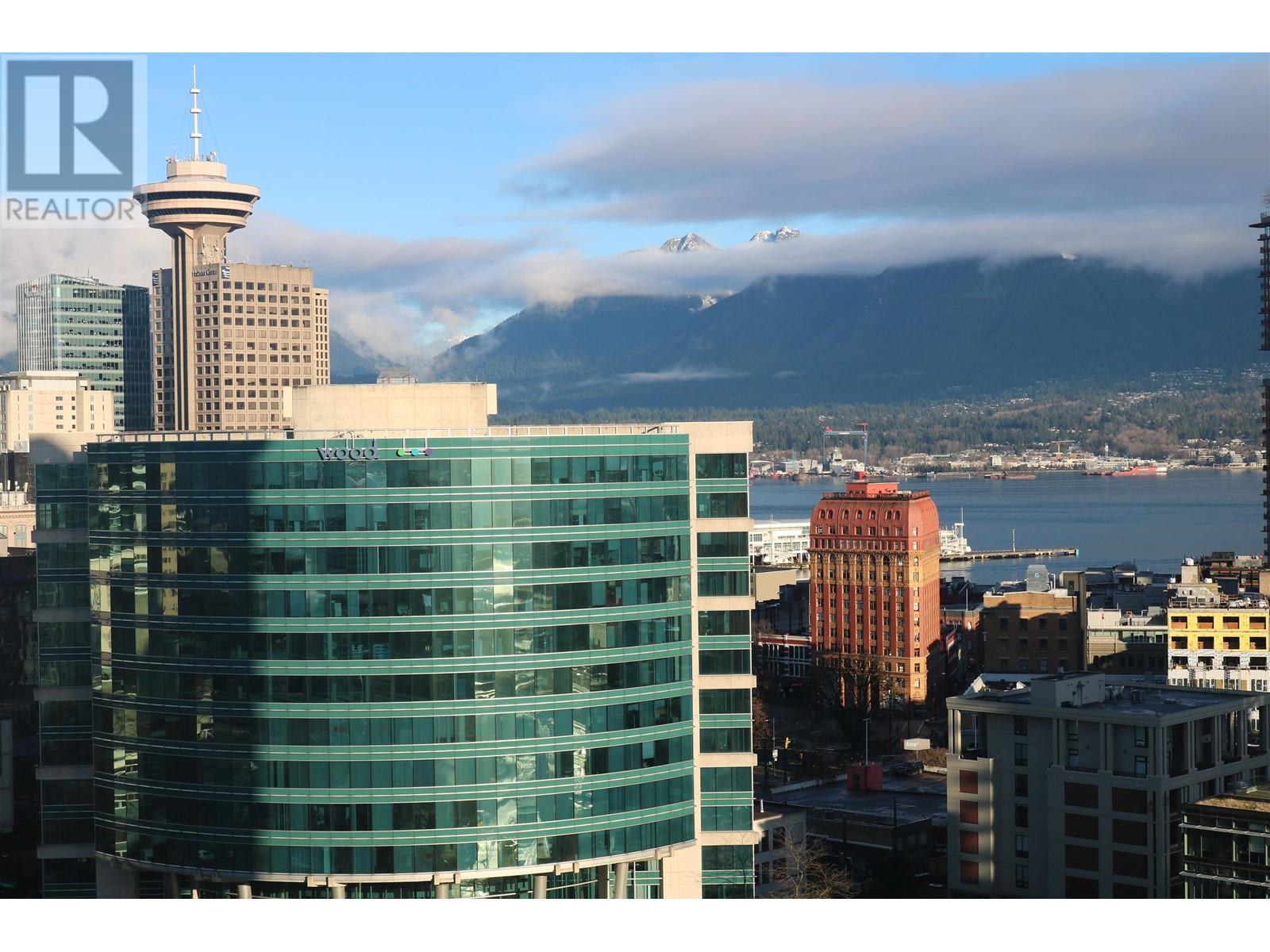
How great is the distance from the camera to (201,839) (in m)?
24.7

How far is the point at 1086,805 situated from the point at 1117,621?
32710mm

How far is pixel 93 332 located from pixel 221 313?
2419cm

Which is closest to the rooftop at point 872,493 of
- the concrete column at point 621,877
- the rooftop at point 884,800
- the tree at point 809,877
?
the rooftop at point 884,800

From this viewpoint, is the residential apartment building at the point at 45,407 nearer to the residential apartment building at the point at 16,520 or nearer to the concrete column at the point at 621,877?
the residential apartment building at the point at 16,520

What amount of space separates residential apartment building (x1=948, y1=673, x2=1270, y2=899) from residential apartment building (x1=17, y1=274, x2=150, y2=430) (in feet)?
384

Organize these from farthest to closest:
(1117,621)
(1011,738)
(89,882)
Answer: (1117,621) → (1011,738) → (89,882)

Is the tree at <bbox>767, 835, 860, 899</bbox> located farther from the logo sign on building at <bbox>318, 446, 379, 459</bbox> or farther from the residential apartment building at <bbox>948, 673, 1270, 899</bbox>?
the logo sign on building at <bbox>318, 446, 379, 459</bbox>

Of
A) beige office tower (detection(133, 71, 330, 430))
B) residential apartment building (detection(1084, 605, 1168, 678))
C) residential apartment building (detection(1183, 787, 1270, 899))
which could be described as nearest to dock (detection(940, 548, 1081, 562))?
beige office tower (detection(133, 71, 330, 430))

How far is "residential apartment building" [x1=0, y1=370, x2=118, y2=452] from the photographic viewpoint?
11631 cm

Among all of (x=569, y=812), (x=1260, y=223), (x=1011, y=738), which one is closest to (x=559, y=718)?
(x=569, y=812)

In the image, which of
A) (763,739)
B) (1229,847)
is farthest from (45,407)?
(1229,847)

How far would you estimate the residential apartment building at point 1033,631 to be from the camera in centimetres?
→ 6681

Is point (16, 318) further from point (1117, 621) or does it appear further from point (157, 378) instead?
point (1117, 621)

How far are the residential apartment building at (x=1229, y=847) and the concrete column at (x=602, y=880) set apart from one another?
819 cm
